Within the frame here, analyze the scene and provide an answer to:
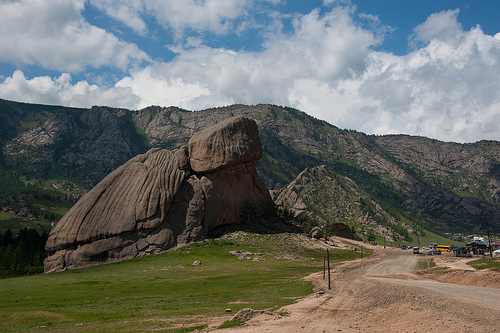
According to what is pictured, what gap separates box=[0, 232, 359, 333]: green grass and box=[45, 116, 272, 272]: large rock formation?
666cm

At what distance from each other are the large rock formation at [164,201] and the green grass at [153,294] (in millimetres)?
6662

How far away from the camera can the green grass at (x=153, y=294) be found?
25672 millimetres

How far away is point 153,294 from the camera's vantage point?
40.8 m

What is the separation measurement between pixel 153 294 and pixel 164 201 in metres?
48.7

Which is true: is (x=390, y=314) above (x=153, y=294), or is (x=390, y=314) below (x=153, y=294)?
above

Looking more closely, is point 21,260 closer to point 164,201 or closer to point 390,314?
point 164,201

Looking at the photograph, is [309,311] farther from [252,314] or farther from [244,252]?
[244,252]

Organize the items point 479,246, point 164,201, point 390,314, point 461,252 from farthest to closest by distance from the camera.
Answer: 1. point 479,246
2. point 461,252
3. point 164,201
4. point 390,314

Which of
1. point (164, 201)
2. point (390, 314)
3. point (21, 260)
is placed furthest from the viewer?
point (164, 201)

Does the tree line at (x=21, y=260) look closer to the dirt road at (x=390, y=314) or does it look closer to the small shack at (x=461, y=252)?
the dirt road at (x=390, y=314)

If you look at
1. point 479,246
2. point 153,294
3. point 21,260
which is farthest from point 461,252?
point 21,260

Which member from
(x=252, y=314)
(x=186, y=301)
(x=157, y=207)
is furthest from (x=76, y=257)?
(x=252, y=314)

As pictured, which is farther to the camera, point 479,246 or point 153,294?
point 479,246

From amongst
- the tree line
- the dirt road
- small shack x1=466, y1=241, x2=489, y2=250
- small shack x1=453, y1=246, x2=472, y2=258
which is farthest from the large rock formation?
Result: small shack x1=466, y1=241, x2=489, y2=250
